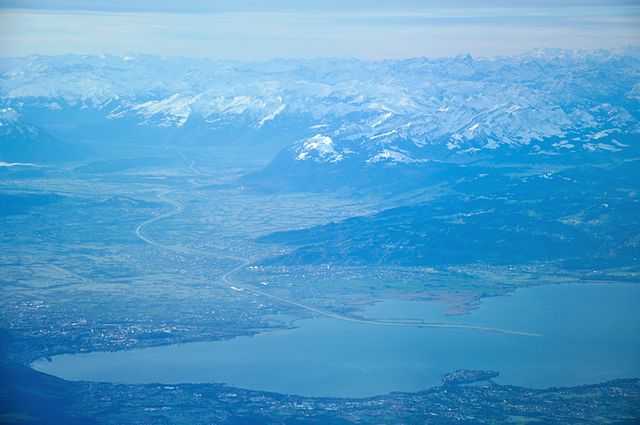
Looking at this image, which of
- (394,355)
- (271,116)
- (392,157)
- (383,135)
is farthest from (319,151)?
(394,355)

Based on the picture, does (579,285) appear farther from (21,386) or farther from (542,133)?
(542,133)

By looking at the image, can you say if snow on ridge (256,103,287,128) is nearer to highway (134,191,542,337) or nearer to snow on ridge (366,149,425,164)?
snow on ridge (366,149,425,164)

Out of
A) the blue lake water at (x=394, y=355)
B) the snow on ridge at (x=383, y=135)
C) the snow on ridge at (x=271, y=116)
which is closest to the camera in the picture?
the blue lake water at (x=394, y=355)

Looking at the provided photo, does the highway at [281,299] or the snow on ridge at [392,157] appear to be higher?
the snow on ridge at [392,157]

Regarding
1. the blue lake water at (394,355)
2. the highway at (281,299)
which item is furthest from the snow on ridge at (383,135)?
the blue lake water at (394,355)

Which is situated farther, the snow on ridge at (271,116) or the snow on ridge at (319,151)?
the snow on ridge at (271,116)

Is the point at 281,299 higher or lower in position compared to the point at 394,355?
higher

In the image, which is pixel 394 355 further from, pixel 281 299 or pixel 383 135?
pixel 383 135

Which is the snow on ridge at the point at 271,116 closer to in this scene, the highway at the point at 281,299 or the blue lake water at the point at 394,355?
the highway at the point at 281,299

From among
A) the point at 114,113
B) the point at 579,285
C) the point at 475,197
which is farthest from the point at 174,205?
the point at 114,113

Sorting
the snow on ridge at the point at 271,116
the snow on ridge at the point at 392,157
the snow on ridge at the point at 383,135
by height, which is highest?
the snow on ridge at the point at 271,116
